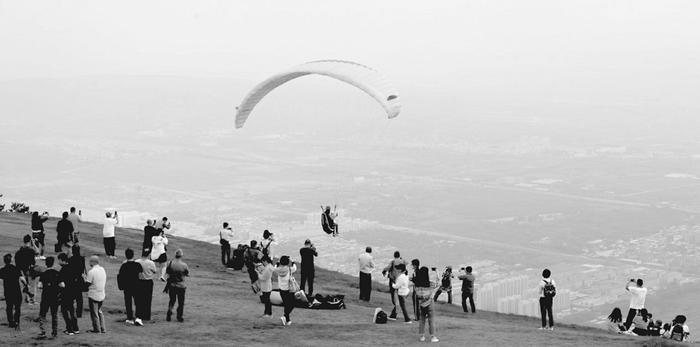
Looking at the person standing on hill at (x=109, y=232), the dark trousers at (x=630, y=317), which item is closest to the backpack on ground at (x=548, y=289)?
the dark trousers at (x=630, y=317)

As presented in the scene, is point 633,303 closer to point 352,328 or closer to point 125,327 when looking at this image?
point 352,328

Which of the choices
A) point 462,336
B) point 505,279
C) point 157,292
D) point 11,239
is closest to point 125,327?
point 157,292

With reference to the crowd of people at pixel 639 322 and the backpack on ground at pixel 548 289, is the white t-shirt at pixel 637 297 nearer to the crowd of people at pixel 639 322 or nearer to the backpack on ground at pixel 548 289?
the crowd of people at pixel 639 322

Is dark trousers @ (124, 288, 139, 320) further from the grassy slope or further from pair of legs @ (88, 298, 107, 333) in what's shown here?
pair of legs @ (88, 298, 107, 333)

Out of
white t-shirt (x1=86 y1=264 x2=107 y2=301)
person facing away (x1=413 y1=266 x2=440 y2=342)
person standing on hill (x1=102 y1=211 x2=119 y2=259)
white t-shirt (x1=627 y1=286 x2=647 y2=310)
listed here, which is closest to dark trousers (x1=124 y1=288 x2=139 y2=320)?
white t-shirt (x1=86 y1=264 x2=107 y2=301)

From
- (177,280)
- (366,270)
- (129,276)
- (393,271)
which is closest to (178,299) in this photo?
(177,280)

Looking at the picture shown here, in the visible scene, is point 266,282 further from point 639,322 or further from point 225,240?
point 639,322
